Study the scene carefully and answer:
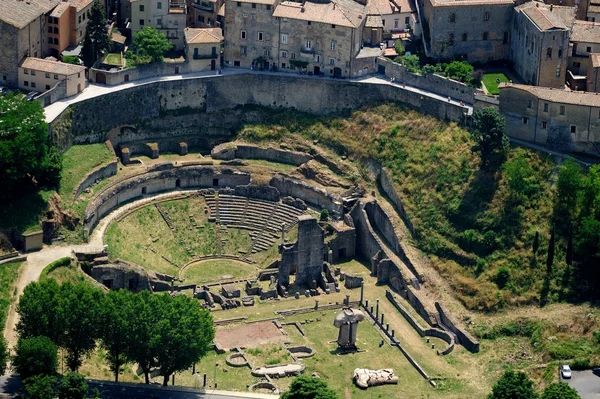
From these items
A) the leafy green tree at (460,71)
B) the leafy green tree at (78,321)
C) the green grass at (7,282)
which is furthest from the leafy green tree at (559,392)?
the leafy green tree at (460,71)

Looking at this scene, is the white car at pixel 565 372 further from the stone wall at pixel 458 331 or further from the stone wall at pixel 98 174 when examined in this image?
the stone wall at pixel 98 174

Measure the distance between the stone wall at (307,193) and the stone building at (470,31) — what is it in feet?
67.2

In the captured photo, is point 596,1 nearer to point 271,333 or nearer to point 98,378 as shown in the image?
point 271,333

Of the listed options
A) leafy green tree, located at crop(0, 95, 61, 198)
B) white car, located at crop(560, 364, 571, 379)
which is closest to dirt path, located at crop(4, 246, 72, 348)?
leafy green tree, located at crop(0, 95, 61, 198)

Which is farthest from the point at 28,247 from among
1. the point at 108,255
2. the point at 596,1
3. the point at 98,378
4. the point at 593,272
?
the point at 596,1

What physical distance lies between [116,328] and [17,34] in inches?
1753

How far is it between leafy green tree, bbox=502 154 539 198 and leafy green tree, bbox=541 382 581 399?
31.0 m

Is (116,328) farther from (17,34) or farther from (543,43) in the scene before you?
(543,43)

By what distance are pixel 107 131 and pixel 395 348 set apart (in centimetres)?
4119

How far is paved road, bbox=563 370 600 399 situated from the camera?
14812 cm

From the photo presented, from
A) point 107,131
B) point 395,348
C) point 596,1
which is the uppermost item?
point 596,1

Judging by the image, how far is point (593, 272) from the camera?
538ft

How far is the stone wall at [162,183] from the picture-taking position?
17412 centimetres

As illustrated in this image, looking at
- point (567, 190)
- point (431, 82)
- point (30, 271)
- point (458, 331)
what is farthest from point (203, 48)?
point (458, 331)
